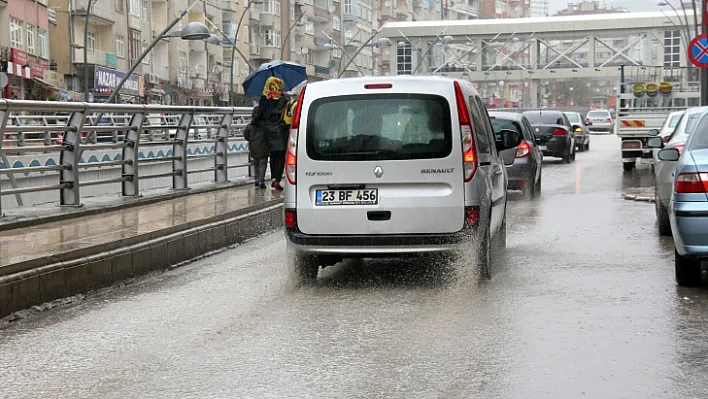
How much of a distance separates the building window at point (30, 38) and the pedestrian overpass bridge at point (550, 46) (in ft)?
116

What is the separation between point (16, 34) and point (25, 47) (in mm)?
1064

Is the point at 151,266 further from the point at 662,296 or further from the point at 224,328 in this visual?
the point at 662,296

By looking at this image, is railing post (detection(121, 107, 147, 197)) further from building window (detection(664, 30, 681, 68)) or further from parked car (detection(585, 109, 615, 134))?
building window (detection(664, 30, 681, 68))

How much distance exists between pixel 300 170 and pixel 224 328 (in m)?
2.14

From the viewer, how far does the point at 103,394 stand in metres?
5.90

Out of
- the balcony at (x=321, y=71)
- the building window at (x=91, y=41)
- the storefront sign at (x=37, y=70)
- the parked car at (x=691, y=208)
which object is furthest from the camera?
the balcony at (x=321, y=71)

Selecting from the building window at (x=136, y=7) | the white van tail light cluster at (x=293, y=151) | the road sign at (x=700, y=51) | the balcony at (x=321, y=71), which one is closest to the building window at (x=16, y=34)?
the building window at (x=136, y=7)

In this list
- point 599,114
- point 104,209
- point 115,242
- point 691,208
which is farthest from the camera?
point 599,114

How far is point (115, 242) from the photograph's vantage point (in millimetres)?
10359

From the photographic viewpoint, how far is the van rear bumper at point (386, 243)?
944 centimetres

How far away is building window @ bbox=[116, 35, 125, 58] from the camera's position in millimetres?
64000

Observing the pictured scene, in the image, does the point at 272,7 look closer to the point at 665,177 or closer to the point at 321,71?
the point at 321,71

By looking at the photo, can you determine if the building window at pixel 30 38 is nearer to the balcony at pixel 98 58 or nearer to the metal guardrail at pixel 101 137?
the balcony at pixel 98 58

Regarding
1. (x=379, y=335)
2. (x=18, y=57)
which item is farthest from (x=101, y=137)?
(x=18, y=57)
